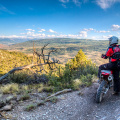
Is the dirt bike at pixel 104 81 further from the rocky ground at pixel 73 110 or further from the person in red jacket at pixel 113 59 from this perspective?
the rocky ground at pixel 73 110

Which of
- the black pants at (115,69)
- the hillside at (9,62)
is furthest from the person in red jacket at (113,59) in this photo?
the hillside at (9,62)

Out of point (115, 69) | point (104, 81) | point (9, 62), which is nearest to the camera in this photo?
point (104, 81)

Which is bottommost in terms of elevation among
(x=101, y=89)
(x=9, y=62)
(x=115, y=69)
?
(x=9, y=62)

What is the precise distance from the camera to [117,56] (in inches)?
145

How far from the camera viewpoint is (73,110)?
370cm

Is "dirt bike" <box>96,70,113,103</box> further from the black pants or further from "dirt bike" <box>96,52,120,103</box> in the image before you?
the black pants

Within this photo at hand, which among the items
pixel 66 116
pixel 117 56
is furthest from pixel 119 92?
pixel 66 116

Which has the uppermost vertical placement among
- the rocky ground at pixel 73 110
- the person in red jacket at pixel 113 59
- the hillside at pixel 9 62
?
the person in red jacket at pixel 113 59

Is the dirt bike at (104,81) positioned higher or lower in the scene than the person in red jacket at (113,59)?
lower

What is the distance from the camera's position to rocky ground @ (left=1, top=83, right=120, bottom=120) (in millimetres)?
3186

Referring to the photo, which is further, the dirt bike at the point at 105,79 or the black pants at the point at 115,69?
the black pants at the point at 115,69

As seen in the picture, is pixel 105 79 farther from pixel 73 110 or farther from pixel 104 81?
pixel 73 110

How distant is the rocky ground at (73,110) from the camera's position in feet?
10.5

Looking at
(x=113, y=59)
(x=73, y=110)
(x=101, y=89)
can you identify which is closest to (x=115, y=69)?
(x=113, y=59)
